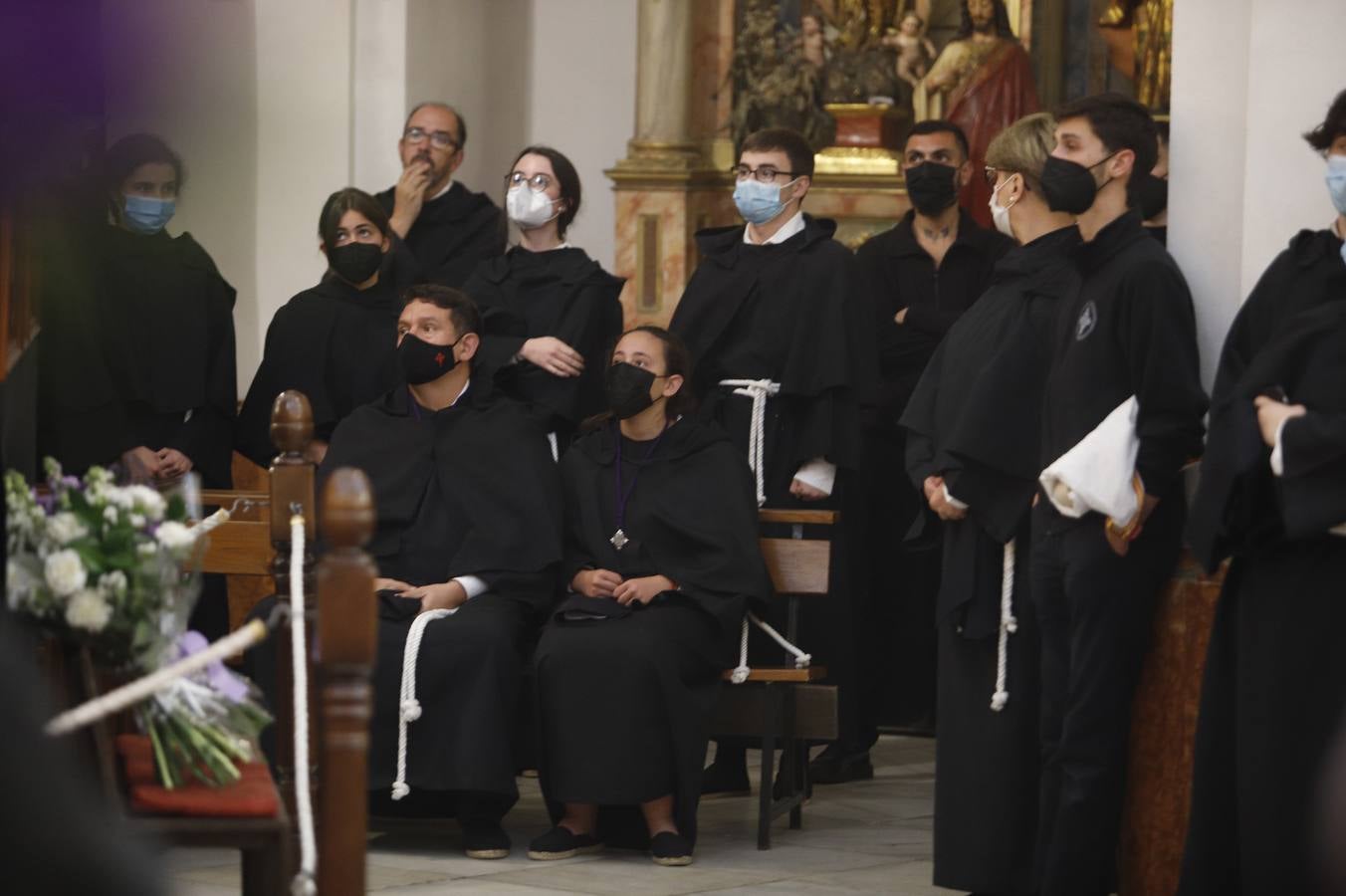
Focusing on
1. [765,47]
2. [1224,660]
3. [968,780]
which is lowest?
[968,780]

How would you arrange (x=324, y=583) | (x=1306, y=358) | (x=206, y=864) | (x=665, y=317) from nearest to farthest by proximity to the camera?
(x=324, y=583) → (x=1306, y=358) → (x=206, y=864) → (x=665, y=317)

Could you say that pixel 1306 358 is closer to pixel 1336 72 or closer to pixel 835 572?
pixel 1336 72

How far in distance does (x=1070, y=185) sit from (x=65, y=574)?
2924 millimetres

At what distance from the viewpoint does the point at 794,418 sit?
6.71 meters

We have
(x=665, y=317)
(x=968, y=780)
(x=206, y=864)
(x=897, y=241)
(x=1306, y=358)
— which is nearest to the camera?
(x=1306, y=358)

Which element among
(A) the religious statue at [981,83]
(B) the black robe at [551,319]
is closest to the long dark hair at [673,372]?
(B) the black robe at [551,319]

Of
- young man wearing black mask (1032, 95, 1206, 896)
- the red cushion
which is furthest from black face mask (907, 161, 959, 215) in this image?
the red cushion

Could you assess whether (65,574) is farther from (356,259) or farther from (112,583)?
(356,259)

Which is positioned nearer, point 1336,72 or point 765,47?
point 1336,72

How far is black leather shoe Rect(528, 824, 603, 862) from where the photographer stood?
5820 millimetres

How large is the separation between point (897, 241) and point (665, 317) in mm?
3140

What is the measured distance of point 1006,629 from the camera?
5.10 meters

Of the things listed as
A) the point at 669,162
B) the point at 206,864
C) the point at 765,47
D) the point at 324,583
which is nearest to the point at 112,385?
the point at 206,864

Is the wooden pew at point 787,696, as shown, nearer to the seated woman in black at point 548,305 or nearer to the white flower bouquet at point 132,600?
the seated woman in black at point 548,305
